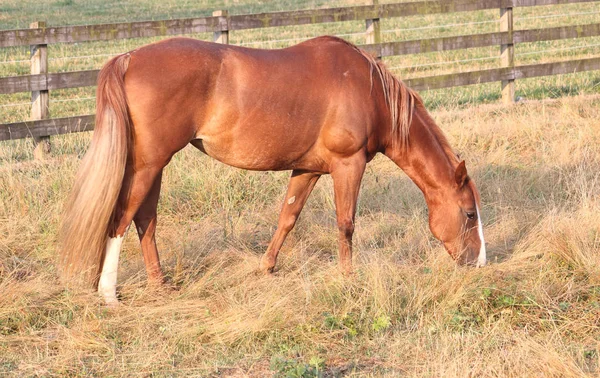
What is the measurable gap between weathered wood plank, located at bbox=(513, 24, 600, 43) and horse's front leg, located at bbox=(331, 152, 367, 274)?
7010 millimetres

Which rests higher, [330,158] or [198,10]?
[198,10]

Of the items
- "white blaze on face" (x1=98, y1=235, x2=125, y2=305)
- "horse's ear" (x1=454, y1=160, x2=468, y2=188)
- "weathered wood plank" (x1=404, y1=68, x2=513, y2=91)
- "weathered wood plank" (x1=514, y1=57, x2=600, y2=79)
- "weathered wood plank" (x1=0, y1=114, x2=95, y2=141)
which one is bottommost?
"white blaze on face" (x1=98, y1=235, x2=125, y2=305)

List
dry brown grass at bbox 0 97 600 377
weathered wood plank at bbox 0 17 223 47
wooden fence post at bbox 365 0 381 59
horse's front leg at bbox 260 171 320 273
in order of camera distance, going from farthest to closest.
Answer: wooden fence post at bbox 365 0 381 59
weathered wood plank at bbox 0 17 223 47
horse's front leg at bbox 260 171 320 273
dry brown grass at bbox 0 97 600 377

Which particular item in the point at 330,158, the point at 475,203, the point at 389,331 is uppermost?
the point at 330,158

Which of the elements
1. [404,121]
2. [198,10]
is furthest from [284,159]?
[198,10]

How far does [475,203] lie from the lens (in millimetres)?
5434

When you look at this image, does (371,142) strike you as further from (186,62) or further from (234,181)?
(234,181)

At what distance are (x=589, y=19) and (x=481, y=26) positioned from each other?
2513 millimetres

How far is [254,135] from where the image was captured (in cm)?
505

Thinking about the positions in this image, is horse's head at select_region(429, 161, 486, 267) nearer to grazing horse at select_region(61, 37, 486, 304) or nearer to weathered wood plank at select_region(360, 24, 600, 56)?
grazing horse at select_region(61, 37, 486, 304)

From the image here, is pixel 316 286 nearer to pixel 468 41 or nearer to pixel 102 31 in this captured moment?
pixel 102 31

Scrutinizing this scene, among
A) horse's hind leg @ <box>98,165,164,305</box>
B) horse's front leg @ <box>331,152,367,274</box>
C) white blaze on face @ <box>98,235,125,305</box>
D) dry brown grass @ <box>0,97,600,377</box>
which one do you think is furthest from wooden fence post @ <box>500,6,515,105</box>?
white blaze on face @ <box>98,235,125,305</box>

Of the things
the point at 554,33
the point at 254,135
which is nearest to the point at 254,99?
the point at 254,135

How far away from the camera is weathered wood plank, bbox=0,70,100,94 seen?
7.86 m
